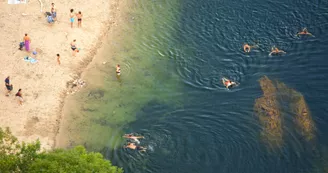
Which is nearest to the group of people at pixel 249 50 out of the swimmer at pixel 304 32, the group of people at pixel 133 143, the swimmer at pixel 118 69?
the swimmer at pixel 304 32

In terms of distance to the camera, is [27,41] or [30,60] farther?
[27,41]

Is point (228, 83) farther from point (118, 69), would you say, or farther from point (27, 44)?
point (27, 44)

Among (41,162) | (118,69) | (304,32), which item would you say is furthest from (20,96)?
(304,32)

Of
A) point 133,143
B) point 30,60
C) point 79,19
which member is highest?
point 79,19

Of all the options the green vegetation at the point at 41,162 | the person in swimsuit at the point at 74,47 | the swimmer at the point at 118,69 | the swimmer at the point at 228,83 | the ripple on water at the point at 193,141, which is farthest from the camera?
the person in swimsuit at the point at 74,47

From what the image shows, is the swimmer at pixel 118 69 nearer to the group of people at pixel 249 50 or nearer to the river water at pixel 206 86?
the river water at pixel 206 86

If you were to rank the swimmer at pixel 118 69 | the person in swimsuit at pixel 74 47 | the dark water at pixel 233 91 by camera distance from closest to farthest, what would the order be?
the dark water at pixel 233 91
the swimmer at pixel 118 69
the person in swimsuit at pixel 74 47

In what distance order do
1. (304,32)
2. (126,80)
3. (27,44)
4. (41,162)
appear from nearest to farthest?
(41,162)
(126,80)
(27,44)
(304,32)
